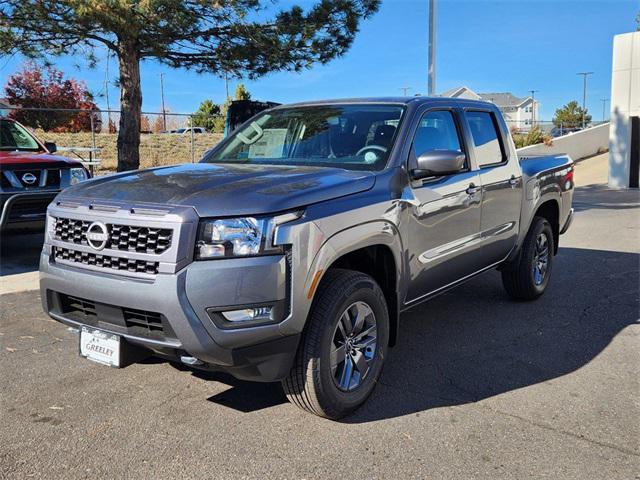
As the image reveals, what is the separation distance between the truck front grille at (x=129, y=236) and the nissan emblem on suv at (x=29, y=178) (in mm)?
4424

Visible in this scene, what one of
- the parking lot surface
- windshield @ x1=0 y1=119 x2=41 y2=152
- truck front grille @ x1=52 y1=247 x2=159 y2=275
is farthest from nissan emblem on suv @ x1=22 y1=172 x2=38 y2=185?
truck front grille @ x1=52 y1=247 x2=159 y2=275

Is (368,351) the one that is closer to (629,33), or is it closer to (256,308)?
(256,308)

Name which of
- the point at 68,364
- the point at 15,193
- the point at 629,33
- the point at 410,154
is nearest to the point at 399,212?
the point at 410,154

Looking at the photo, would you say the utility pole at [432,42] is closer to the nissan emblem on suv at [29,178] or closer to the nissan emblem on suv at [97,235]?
the nissan emblem on suv at [29,178]

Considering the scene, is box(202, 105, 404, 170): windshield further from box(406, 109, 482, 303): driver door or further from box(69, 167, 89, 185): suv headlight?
box(69, 167, 89, 185): suv headlight

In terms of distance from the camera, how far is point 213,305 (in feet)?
9.66

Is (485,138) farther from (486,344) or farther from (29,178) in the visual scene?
(29,178)

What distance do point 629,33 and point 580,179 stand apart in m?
5.24

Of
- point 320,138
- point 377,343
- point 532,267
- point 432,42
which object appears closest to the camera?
point 377,343

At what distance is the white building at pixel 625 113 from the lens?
17938 mm

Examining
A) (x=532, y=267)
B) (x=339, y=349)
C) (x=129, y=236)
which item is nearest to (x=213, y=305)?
(x=129, y=236)

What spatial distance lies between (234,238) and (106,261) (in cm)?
75

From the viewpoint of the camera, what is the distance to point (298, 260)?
10.1ft

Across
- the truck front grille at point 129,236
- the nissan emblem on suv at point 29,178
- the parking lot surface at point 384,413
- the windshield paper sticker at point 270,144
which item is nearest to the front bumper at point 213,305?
the truck front grille at point 129,236
